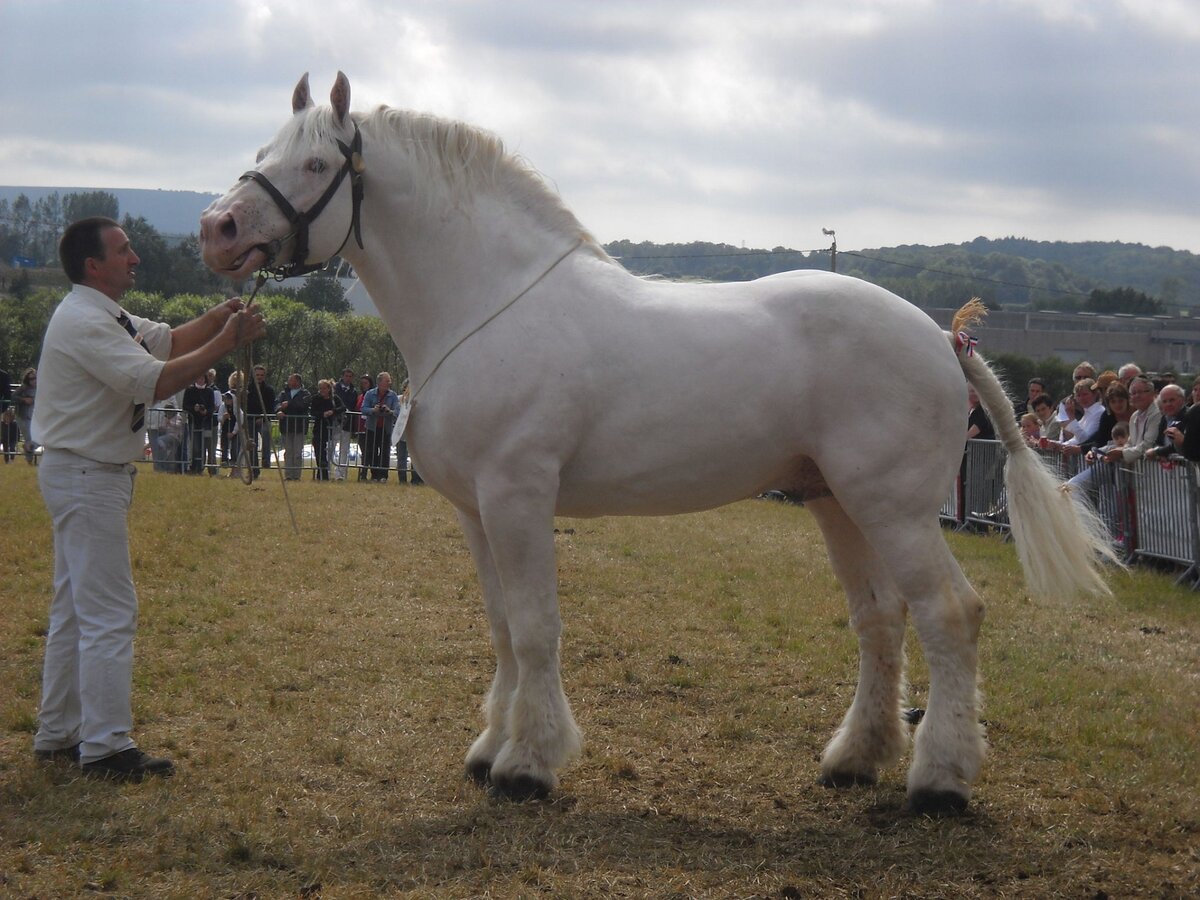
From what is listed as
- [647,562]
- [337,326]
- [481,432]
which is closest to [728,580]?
[647,562]

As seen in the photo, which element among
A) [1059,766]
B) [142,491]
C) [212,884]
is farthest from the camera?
[142,491]

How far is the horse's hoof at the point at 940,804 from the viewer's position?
4277 millimetres

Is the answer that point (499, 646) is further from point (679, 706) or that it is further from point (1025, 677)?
point (1025, 677)

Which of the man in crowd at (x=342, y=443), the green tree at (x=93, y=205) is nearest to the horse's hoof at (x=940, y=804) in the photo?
the man in crowd at (x=342, y=443)

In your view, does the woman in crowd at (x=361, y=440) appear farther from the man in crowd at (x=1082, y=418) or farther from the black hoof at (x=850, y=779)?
the black hoof at (x=850, y=779)

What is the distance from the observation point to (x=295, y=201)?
14.0ft

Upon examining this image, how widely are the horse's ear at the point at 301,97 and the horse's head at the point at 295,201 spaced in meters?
0.06

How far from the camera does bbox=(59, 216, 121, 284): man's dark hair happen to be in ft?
15.3

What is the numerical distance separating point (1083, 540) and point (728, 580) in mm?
5093

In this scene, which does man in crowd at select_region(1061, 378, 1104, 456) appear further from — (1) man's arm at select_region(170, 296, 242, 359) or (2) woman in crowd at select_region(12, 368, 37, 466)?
(2) woman in crowd at select_region(12, 368, 37, 466)

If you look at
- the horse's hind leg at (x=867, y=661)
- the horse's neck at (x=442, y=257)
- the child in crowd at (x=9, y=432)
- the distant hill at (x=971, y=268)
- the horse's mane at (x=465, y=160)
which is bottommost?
the child in crowd at (x=9, y=432)

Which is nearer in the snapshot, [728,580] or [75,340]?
[75,340]

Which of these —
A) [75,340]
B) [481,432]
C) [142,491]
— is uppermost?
[75,340]

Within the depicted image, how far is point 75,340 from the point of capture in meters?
4.52
